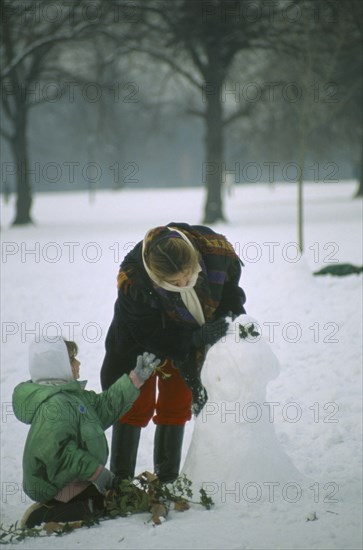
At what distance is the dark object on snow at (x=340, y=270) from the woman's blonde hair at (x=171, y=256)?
5829mm

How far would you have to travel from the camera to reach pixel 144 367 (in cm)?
367

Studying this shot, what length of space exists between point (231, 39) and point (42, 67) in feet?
19.9

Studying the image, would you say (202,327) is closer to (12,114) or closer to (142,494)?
(142,494)

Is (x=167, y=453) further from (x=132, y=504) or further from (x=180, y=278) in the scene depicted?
(x=180, y=278)

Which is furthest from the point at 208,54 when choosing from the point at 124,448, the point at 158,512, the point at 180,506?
the point at 158,512

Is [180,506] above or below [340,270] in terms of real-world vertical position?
below

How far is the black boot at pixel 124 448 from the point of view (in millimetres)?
4059

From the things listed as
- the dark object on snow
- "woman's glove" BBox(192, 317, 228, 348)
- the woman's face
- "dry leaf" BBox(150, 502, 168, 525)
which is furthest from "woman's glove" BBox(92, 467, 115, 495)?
the dark object on snow

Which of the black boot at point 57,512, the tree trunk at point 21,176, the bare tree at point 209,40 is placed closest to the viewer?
the black boot at point 57,512

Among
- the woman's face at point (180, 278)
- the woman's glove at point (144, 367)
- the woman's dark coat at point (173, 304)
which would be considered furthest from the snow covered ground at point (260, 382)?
the woman's face at point (180, 278)

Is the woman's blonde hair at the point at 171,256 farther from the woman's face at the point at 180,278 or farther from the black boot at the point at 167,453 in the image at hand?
the black boot at the point at 167,453

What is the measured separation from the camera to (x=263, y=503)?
3.53m

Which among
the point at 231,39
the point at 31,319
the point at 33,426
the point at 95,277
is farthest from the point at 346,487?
→ the point at 231,39

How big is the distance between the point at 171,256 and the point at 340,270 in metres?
5.98
